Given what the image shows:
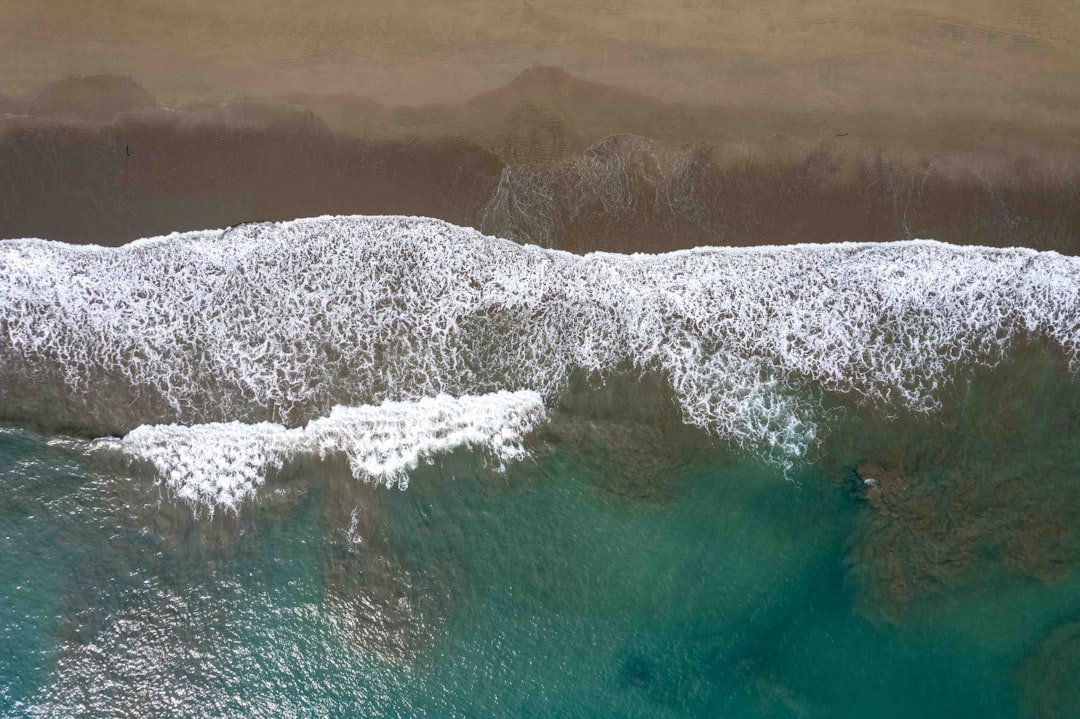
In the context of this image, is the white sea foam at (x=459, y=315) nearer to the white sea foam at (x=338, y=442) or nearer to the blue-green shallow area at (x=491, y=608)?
the white sea foam at (x=338, y=442)

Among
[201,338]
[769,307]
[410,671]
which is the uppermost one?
[769,307]

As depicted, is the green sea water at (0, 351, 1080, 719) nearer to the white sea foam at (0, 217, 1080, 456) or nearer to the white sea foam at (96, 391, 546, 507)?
the white sea foam at (96, 391, 546, 507)

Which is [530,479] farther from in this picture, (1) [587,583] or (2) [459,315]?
(2) [459,315]

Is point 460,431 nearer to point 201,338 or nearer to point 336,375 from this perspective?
point 336,375

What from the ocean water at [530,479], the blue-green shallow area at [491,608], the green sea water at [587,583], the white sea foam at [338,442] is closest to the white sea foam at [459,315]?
the ocean water at [530,479]

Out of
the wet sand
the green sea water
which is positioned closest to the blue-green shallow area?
the green sea water

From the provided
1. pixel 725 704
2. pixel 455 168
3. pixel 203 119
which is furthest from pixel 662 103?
pixel 725 704

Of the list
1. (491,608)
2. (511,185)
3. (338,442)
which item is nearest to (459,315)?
(511,185)
